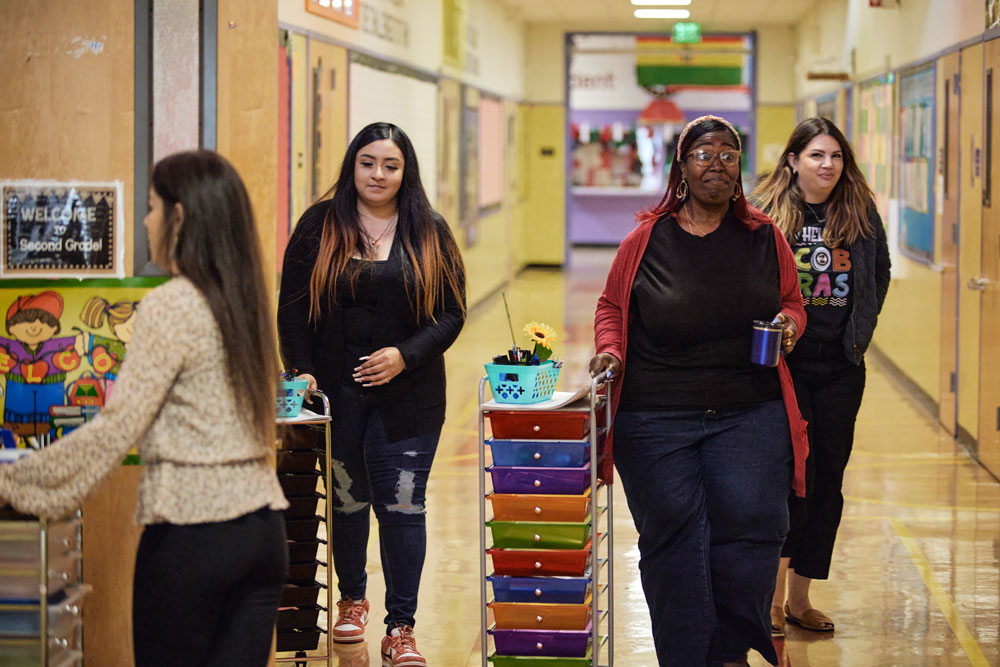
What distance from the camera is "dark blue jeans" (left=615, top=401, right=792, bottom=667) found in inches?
127

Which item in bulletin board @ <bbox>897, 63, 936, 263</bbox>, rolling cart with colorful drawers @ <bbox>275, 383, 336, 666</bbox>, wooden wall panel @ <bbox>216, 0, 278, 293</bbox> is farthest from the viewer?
bulletin board @ <bbox>897, 63, 936, 263</bbox>

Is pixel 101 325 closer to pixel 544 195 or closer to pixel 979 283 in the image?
pixel 979 283

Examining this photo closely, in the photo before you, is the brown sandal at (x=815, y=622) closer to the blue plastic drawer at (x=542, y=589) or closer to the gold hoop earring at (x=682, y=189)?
the blue plastic drawer at (x=542, y=589)

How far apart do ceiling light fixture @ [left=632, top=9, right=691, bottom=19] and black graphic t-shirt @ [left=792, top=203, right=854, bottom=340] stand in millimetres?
12394

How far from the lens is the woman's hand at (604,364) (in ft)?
10.5

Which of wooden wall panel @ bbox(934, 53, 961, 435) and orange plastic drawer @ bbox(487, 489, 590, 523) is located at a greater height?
wooden wall panel @ bbox(934, 53, 961, 435)

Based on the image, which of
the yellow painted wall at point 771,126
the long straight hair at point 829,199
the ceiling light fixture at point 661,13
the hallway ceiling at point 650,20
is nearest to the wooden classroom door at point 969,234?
the long straight hair at point 829,199

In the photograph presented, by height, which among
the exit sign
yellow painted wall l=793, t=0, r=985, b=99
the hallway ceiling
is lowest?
yellow painted wall l=793, t=0, r=985, b=99

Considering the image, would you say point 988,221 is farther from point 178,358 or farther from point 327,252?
point 178,358

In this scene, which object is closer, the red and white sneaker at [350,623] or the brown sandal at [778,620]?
the red and white sneaker at [350,623]

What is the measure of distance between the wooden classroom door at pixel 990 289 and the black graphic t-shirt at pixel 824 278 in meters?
2.95

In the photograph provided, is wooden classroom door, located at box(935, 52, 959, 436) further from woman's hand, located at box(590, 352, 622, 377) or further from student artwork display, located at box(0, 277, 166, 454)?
student artwork display, located at box(0, 277, 166, 454)

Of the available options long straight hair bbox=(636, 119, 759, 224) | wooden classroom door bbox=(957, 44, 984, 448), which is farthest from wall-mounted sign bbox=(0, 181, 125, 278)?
wooden classroom door bbox=(957, 44, 984, 448)

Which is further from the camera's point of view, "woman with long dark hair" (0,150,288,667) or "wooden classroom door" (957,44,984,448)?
"wooden classroom door" (957,44,984,448)
